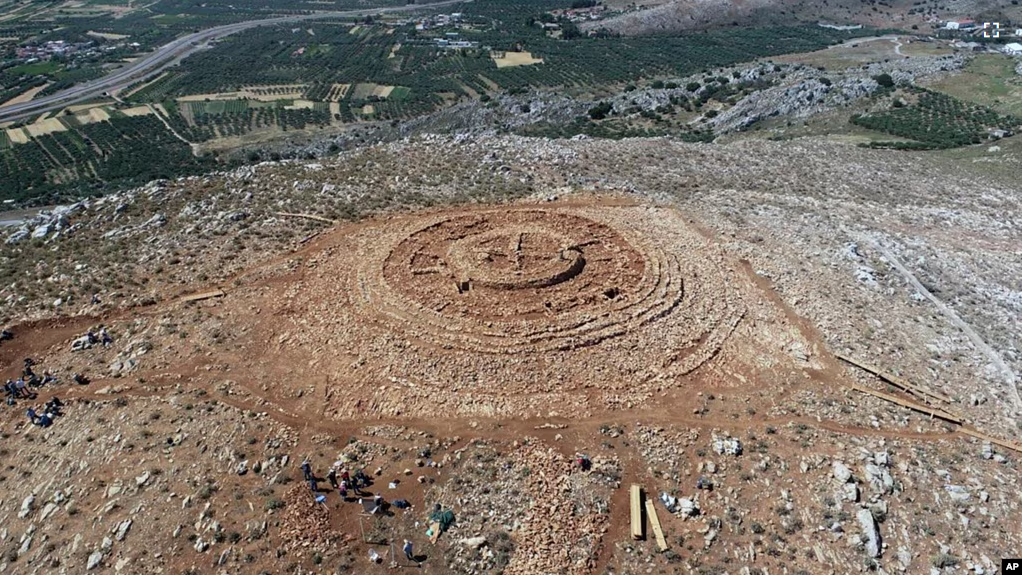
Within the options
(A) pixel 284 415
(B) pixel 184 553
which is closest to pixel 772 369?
(A) pixel 284 415

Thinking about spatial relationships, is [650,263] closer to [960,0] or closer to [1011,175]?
[1011,175]

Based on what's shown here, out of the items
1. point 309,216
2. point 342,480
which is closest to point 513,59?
point 309,216

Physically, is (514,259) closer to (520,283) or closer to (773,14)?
(520,283)

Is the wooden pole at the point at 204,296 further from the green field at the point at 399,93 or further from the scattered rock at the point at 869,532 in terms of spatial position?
A: the green field at the point at 399,93

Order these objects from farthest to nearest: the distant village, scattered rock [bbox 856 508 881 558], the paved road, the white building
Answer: the distant village
the white building
the paved road
scattered rock [bbox 856 508 881 558]

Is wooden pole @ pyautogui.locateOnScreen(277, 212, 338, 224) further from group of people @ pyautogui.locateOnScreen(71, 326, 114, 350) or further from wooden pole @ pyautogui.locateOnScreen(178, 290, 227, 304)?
group of people @ pyautogui.locateOnScreen(71, 326, 114, 350)

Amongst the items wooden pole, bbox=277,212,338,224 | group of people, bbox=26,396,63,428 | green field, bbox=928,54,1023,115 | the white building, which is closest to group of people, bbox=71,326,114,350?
group of people, bbox=26,396,63,428
